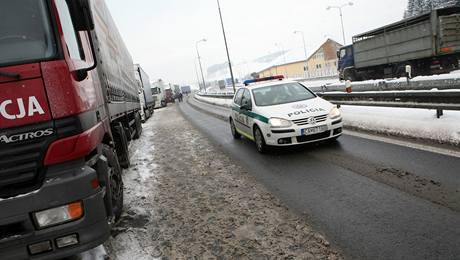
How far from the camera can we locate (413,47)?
1997 cm

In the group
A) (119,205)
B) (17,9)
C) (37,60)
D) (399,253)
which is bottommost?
(399,253)

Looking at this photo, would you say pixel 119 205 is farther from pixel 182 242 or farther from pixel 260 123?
pixel 260 123

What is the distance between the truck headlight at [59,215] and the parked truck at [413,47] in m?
17.4

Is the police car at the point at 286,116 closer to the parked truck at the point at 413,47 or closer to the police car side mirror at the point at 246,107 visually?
the police car side mirror at the point at 246,107

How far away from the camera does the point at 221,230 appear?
4.38m

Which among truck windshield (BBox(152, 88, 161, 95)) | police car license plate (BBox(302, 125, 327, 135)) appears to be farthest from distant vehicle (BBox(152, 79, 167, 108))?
police car license plate (BBox(302, 125, 327, 135))

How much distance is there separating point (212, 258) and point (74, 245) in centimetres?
132

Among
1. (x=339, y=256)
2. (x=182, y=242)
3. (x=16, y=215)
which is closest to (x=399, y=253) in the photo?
(x=339, y=256)

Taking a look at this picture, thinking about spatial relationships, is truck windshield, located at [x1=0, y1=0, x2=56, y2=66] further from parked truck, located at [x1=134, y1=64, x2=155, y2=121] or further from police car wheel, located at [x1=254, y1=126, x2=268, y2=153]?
parked truck, located at [x1=134, y1=64, x2=155, y2=121]

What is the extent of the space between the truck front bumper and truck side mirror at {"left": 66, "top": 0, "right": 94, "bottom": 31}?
55.3 inches

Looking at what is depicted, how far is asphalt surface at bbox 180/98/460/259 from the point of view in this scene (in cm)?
353

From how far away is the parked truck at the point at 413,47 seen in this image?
728 inches

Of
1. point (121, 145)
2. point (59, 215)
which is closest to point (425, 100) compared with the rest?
point (121, 145)

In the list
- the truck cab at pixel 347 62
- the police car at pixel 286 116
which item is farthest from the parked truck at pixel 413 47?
the police car at pixel 286 116
